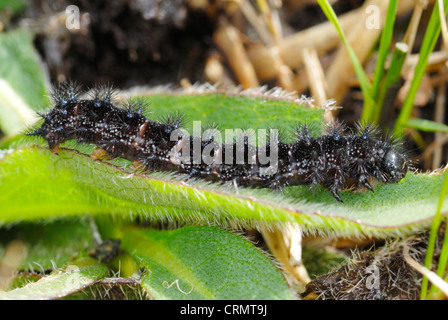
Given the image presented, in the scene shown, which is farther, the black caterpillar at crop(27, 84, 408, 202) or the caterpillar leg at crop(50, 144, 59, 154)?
the caterpillar leg at crop(50, 144, 59, 154)

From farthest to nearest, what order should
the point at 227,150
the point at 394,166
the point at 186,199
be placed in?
the point at 227,150
the point at 394,166
the point at 186,199

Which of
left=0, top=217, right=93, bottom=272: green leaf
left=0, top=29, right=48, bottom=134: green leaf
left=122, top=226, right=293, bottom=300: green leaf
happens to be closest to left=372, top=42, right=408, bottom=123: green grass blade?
left=122, top=226, right=293, bottom=300: green leaf

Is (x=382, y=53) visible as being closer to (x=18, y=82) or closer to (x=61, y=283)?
(x=61, y=283)

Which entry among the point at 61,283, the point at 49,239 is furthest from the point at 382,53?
the point at 49,239

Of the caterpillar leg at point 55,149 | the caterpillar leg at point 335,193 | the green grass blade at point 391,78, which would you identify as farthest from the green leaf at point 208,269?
the green grass blade at point 391,78

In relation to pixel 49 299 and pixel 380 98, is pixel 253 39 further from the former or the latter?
pixel 49 299

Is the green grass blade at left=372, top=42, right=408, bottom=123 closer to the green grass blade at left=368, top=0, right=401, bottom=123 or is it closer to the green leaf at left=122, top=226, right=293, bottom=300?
the green grass blade at left=368, top=0, right=401, bottom=123

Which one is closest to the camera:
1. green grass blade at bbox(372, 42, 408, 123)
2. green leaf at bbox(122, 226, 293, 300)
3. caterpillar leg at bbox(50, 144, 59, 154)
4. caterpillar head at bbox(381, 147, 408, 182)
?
green leaf at bbox(122, 226, 293, 300)

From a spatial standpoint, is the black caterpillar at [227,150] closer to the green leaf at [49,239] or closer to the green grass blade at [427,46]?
the green grass blade at [427,46]
